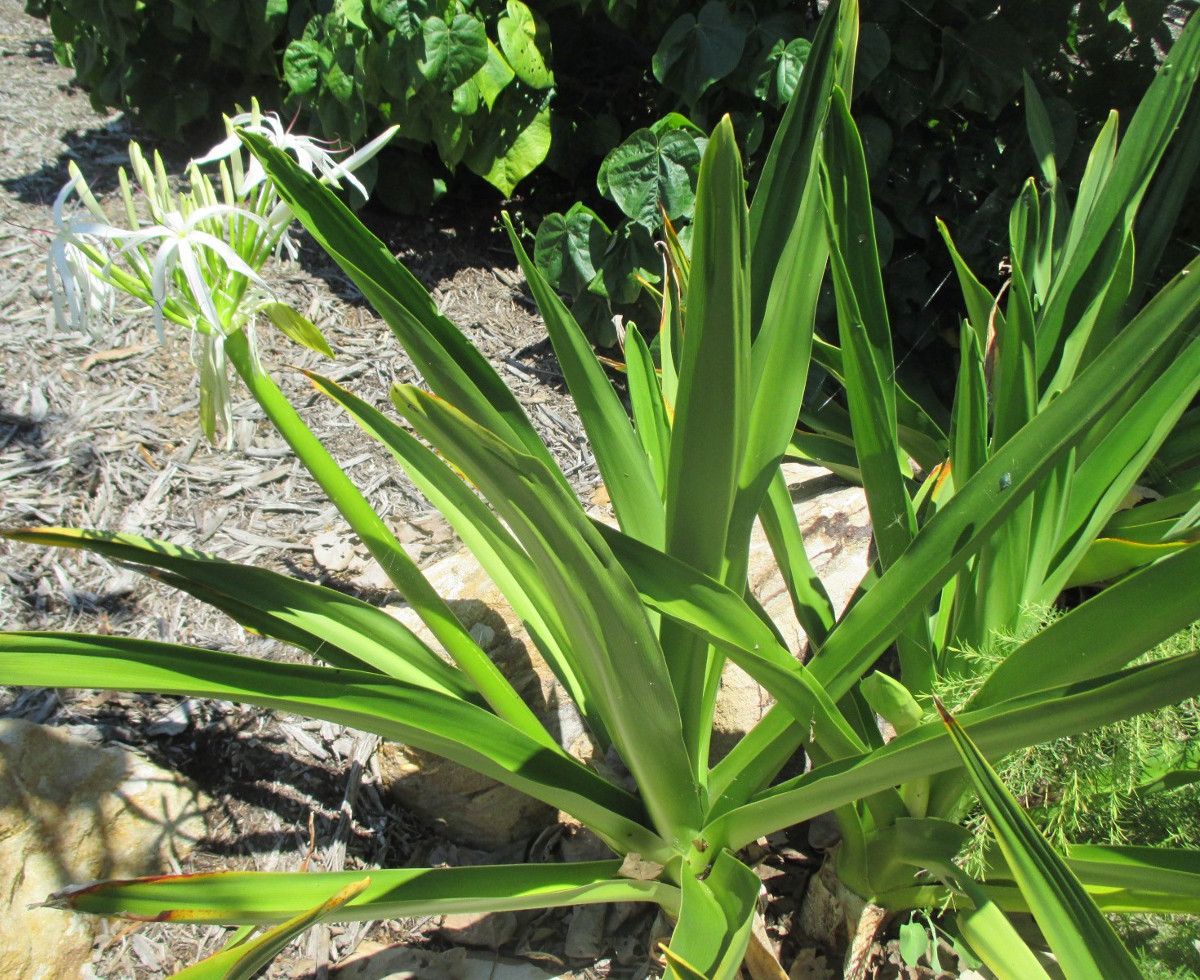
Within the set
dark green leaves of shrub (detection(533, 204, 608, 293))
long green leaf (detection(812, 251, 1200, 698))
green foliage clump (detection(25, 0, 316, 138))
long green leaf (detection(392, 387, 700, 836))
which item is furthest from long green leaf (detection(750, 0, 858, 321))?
green foliage clump (detection(25, 0, 316, 138))

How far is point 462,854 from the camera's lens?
1.44 m

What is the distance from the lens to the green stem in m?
0.97

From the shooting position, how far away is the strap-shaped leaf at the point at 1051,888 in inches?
28.0

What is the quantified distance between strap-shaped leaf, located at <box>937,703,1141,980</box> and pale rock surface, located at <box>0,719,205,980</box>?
3.60 ft

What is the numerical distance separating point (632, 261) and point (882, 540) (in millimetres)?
1137

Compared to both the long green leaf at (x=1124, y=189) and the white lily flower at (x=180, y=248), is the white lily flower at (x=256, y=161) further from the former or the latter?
the long green leaf at (x=1124, y=189)

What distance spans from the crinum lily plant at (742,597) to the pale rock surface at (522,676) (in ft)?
0.86

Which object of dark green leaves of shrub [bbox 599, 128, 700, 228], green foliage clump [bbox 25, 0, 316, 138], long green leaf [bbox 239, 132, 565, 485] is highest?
green foliage clump [bbox 25, 0, 316, 138]

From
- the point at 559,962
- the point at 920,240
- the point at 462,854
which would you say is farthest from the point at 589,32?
the point at 559,962

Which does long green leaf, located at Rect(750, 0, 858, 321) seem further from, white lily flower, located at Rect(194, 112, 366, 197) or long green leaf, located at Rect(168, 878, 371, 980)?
long green leaf, located at Rect(168, 878, 371, 980)

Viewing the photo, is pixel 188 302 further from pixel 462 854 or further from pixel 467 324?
pixel 467 324

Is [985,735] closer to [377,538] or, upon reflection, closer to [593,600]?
[593,600]

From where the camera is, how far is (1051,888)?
74 centimetres

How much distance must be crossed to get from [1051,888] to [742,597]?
437 millimetres
